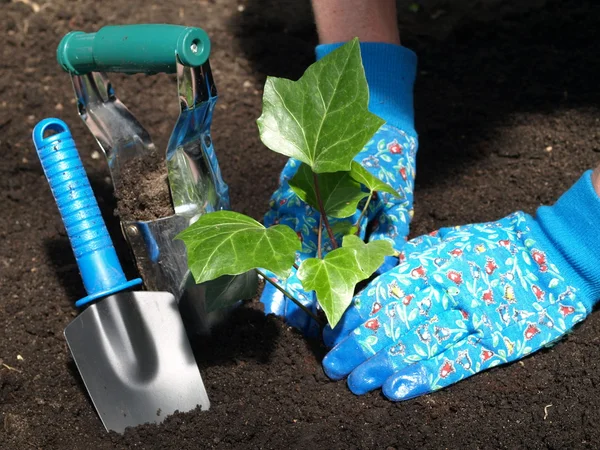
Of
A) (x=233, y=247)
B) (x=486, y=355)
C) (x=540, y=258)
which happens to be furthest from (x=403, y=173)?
(x=233, y=247)

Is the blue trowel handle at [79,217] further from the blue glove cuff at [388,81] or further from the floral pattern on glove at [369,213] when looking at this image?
the blue glove cuff at [388,81]

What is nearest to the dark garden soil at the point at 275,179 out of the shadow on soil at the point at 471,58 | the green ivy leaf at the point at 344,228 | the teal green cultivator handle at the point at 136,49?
the shadow on soil at the point at 471,58

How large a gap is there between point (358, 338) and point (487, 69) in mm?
1105

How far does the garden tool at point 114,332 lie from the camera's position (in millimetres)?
1299

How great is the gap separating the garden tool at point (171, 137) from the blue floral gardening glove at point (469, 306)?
239mm

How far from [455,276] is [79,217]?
0.69 meters

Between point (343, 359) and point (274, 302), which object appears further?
point (274, 302)

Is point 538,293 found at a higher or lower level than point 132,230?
lower

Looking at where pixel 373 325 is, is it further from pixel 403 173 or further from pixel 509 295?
pixel 403 173

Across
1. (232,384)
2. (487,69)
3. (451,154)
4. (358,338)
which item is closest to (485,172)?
(451,154)

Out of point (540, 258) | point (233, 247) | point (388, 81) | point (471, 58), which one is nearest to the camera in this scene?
point (233, 247)

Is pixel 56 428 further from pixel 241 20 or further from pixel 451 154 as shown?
pixel 241 20

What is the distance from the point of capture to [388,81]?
1672 millimetres

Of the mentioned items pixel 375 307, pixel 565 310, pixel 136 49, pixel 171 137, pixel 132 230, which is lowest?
pixel 565 310
